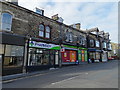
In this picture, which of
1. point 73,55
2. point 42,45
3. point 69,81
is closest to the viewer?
point 69,81

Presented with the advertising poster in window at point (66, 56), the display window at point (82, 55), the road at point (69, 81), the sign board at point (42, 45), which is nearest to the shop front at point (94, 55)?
the display window at point (82, 55)

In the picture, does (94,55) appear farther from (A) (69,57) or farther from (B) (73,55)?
(A) (69,57)

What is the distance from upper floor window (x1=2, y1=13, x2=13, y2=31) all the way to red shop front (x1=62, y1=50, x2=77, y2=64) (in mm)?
9351

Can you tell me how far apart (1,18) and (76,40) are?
13676 mm

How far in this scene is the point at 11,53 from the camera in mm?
10742

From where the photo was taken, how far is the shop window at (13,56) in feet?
33.8

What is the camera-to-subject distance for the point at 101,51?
2773 cm

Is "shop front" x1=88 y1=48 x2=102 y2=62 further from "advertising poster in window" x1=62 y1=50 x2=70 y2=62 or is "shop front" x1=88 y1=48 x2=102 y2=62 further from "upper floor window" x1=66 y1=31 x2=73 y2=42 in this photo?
"advertising poster in window" x1=62 y1=50 x2=70 y2=62

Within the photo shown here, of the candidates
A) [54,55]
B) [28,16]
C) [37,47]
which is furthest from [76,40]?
[28,16]

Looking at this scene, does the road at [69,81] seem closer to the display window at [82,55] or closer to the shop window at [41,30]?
the shop window at [41,30]

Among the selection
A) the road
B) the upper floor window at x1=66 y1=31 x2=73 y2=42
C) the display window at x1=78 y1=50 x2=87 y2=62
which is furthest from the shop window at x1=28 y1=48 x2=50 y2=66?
the display window at x1=78 y1=50 x2=87 y2=62

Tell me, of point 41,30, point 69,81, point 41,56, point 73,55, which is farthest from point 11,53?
point 73,55

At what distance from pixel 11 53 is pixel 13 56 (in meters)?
0.41

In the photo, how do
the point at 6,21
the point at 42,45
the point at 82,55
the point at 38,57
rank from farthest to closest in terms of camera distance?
the point at 82,55 < the point at 42,45 < the point at 38,57 < the point at 6,21
